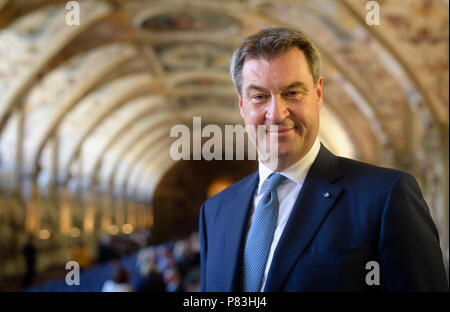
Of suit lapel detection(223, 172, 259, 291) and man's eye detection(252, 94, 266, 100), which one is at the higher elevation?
man's eye detection(252, 94, 266, 100)

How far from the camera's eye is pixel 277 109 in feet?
5.61

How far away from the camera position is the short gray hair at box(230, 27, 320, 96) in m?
1.74

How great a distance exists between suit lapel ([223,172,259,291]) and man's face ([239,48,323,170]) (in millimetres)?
269

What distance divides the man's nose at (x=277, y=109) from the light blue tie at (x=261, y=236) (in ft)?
0.72

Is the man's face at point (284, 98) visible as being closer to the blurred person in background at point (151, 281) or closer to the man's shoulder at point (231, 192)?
the man's shoulder at point (231, 192)

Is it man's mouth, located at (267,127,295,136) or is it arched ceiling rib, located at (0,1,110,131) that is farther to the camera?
arched ceiling rib, located at (0,1,110,131)

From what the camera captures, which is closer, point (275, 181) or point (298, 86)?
point (298, 86)

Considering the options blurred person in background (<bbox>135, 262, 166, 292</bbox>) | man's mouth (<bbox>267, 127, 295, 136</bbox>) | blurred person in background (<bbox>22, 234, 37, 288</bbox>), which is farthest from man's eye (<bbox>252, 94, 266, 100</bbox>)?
blurred person in background (<bbox>22, 234, 37, 288</bbox>)

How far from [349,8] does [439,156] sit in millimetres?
3381

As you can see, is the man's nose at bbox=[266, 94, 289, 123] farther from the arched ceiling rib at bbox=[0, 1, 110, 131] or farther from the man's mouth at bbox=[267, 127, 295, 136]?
the arched ceiling rib at bbox=[0, 1, 110, 131]

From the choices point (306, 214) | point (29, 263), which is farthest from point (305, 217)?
point (29, 263)

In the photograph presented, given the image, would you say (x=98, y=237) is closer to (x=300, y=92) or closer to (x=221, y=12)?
(x=221, y=12)

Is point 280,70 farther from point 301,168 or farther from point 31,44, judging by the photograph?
point 31,44

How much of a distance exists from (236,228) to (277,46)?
621 mm
